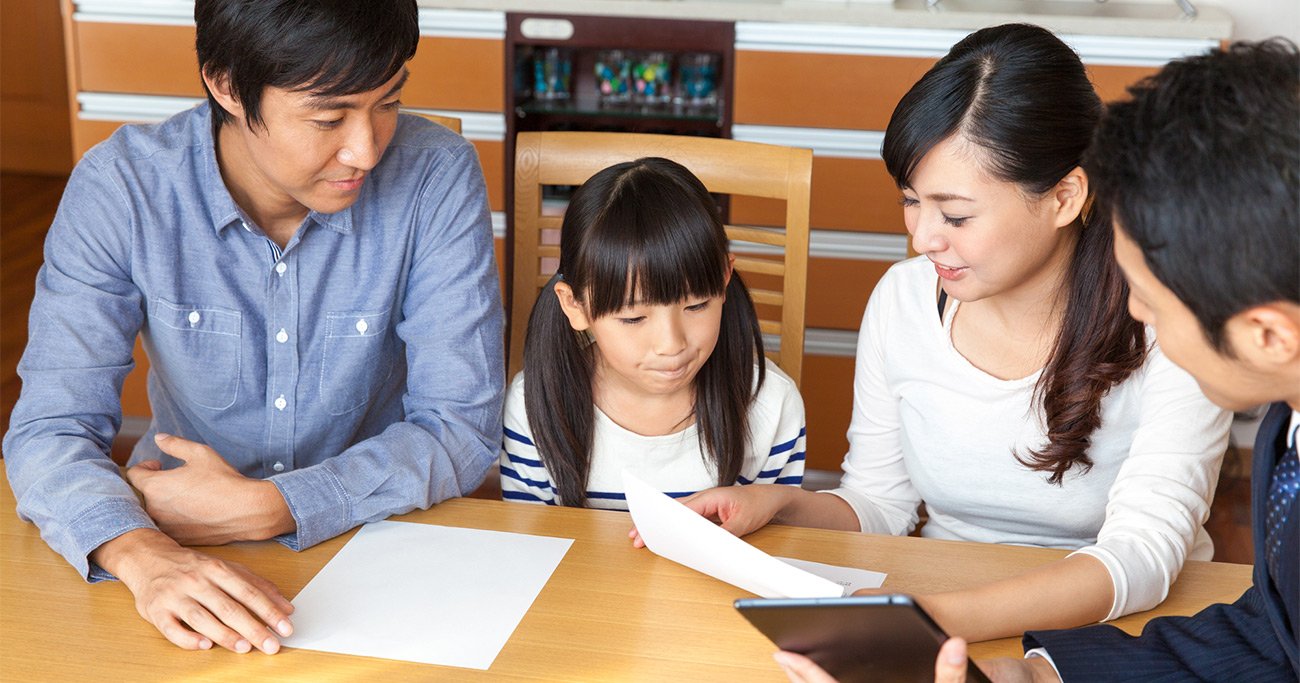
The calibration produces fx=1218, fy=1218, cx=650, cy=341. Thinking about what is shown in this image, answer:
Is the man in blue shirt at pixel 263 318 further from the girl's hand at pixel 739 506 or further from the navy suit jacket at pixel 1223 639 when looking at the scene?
the navy suit jacket at pixel 1223 639

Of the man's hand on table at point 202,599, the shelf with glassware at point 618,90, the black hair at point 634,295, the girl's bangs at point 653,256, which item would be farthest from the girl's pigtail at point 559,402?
the shelf with glassware at point 618,90

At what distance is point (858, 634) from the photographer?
0.99m

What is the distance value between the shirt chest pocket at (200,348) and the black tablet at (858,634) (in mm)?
880

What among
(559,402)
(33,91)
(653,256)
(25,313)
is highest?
(653,256)

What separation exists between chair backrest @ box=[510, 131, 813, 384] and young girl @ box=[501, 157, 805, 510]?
0.17m

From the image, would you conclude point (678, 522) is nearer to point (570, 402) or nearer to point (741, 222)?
point (570, 402)

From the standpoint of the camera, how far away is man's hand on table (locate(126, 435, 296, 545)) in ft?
4.37

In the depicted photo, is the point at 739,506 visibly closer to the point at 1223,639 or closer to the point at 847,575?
the point at 847,575

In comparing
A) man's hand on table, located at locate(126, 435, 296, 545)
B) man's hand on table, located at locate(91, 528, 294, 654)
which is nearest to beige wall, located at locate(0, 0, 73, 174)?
man's hand on table, located at locate(126, 435, 296, 545)

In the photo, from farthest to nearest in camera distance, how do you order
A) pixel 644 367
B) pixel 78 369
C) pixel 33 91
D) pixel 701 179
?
pixel 33 91 → pixel 701 179 → pixel 644 367 → pixel 78 369

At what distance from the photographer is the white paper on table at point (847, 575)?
128cm

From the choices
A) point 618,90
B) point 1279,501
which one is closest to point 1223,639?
point 1279,501

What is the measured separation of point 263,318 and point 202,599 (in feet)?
1.70

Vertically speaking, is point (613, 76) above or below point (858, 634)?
above
